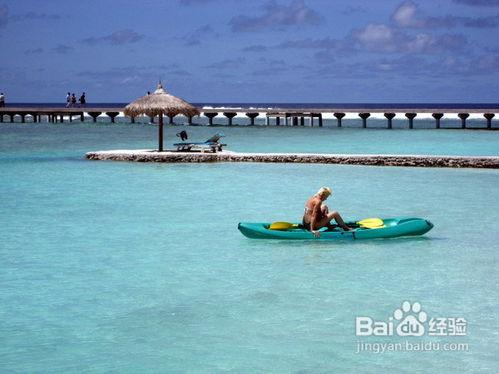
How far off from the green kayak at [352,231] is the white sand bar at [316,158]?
11216 mm

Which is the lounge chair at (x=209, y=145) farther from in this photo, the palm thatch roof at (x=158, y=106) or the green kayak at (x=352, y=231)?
the green kayak at (x=352, y=231)

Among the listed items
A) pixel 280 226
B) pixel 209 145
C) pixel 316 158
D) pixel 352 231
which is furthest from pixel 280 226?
pixel 209 145

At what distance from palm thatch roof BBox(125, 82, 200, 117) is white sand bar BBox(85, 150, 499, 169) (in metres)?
1.47

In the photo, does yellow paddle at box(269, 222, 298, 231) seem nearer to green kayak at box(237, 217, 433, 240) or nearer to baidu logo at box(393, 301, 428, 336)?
green kayak at box(237, 217, 433, 240)

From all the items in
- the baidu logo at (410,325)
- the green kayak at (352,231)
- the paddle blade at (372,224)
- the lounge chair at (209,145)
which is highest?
the lounge chair at (209,145)

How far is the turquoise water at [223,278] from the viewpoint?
685 centimetres

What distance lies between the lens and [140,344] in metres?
7.09

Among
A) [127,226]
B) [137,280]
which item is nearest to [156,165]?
[127,226]

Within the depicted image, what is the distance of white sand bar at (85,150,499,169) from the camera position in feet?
72.8

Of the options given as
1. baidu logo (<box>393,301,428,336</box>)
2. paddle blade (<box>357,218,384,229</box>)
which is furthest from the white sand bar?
baidu logo (<box>393,301,428,336</box>)

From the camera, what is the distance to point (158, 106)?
25391 mm

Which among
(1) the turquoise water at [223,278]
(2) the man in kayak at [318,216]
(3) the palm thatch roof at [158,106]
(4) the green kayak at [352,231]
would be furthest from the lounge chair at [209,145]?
(2) the man in kayak at [318,216]

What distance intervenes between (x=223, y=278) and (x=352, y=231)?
2309mm

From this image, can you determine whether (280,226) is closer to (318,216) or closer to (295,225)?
(295,225)
